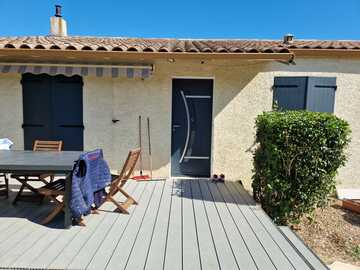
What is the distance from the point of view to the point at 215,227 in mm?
4281

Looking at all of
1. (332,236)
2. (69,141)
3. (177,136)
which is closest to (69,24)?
(69,141)

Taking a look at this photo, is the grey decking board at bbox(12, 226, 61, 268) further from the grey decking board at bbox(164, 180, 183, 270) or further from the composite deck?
the grey decking board at bbox(164, 180, 183, 270)

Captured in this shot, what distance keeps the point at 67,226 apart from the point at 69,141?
401 cm

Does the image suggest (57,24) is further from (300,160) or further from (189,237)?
(300,160)

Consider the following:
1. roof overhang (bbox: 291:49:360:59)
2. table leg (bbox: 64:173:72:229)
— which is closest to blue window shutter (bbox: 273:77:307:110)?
roof overhang (bbox: 291:49:360:59)

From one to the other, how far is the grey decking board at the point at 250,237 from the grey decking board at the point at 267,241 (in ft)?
0.24

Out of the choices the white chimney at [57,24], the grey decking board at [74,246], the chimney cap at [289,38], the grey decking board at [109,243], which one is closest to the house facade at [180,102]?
the chimney cap at [289,38]

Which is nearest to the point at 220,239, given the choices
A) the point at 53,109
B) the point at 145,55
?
the point at 145,55

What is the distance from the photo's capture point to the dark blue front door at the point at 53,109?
7336 millimetres

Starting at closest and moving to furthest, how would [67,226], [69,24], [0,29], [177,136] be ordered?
[67,226]
[177,136]
[0,29]
[69,24]

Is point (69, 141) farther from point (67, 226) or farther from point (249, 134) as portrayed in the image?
point (249, 134)

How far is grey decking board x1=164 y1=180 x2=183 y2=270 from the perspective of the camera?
3.18 meters

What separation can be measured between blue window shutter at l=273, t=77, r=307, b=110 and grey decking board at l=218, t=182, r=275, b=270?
3644 mm

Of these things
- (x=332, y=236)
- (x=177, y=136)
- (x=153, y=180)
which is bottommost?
(x=332, y=236)
